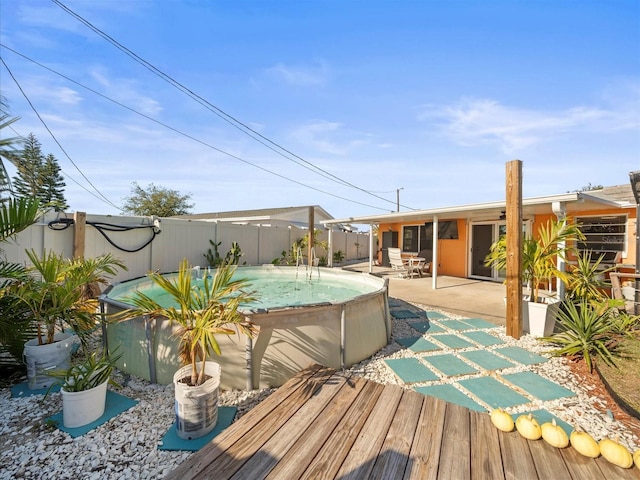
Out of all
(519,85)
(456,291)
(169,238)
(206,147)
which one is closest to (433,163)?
(519,85)

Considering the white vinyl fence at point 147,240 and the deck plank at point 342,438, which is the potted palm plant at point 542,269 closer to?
the deck plank at point 342,438

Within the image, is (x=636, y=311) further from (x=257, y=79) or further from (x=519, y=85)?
(x=257, y=79)

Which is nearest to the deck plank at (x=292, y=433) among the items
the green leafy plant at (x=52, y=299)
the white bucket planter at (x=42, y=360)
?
the green leafy plant at (x=52, y=299)

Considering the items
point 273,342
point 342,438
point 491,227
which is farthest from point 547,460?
point 491,227

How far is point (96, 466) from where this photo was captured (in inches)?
80.0

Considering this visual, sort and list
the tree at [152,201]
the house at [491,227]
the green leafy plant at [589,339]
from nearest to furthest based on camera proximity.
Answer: the green leafy plant at [589,339] → the house at [491,227] → the tree at [152,201]

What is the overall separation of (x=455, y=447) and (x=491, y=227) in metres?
9.45

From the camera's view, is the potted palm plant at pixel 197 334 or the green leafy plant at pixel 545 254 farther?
the green leafy plant at pixel 545 254

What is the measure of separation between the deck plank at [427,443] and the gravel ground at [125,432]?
0.90 meters

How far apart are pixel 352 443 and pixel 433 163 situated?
15.9 metres

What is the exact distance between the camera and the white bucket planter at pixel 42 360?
9.76 feet

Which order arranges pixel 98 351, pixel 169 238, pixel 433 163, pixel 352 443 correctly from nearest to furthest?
1. pixel 352 443
2. pixel 98 351
3. pixel 169 238
4. pixel 433 163

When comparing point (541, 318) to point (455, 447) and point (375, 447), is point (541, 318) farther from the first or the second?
point (375, 447)

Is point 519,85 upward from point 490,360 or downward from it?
upward
